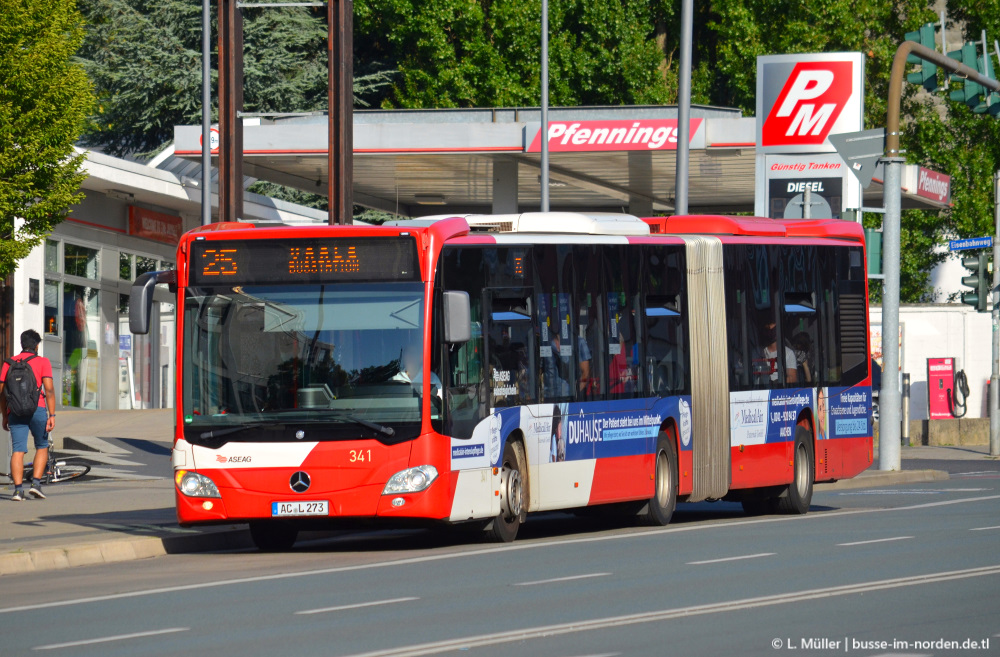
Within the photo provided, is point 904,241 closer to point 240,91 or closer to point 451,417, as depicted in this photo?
point 240,91

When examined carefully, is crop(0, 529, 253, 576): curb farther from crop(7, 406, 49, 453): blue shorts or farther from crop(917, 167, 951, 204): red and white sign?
crop(917, 167, 951, 204): red and white sign

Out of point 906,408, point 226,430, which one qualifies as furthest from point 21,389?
point 906,408

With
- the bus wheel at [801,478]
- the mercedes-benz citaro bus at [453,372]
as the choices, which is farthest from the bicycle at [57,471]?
the bus wheel at [801,478]

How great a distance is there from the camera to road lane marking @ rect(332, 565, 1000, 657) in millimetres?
9023

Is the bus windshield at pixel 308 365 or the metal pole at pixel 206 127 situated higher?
the metal pole at pixel 206 127

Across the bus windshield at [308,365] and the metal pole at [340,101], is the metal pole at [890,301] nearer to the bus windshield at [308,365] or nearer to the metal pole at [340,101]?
the metal pole at [340,101]

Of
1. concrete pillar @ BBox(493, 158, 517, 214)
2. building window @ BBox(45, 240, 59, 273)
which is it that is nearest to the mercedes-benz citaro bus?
concrete pillar @ BBox(493, 158, 517, 214)

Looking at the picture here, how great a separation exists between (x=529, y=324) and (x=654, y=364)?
2.11 m

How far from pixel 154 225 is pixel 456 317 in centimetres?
2726

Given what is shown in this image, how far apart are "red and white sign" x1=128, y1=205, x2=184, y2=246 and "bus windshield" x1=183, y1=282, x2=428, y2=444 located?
25.2 metres

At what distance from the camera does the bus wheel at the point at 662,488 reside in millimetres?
17594

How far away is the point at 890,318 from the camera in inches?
1059

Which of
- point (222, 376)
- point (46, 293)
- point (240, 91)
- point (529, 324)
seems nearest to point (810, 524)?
point (529, 324)

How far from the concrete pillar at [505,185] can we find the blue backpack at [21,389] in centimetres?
2010
